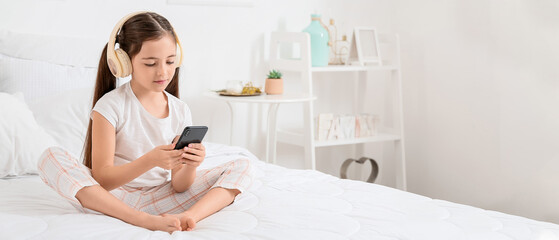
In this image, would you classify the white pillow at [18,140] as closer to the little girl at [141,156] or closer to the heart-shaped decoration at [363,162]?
the little girl at [141,156]

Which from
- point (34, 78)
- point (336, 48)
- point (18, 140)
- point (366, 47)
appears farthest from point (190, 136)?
point (336, 48)

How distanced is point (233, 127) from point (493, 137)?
1193 mm

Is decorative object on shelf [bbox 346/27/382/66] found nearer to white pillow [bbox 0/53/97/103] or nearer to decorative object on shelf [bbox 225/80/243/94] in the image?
decorative object on shelf [bbox 225/80/243/94]

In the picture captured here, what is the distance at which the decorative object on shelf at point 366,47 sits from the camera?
304cm

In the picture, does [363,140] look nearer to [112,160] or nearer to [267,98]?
[267,98]

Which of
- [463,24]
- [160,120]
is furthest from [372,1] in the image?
[160,120]

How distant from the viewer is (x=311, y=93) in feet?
9.21

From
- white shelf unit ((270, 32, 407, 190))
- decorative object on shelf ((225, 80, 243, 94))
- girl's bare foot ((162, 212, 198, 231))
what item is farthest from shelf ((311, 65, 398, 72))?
girl's bare foot ((162, 212, 198, 231))

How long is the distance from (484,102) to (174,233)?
1969 millimetres

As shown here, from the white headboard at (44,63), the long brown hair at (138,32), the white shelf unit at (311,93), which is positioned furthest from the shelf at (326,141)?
the long brown hair at (138,32)

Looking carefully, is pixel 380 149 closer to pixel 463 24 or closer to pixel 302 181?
pixel 463 24

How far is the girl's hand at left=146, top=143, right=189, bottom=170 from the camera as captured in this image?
146 cm

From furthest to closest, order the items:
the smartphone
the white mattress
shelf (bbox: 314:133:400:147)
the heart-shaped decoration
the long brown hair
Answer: the heart-shaped decoration < shelf (bbox: 314:133:400:147) < the long brown hair < the smartphone < the white mattress

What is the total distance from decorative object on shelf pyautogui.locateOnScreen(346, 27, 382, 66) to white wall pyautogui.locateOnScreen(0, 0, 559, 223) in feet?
0.84
